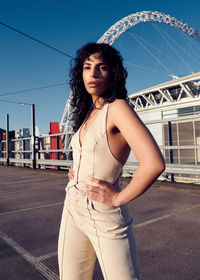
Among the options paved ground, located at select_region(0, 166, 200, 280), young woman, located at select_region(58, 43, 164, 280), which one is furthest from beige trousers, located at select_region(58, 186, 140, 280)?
paved ground, located at select_region(0, 166, 200, 280)

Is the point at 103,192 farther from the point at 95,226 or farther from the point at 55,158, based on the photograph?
the point at 55,158

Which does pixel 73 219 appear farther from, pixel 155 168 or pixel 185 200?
pixel 185 200

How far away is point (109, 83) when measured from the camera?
136cm

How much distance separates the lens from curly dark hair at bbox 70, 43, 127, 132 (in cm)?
134

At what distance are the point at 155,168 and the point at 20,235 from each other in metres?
2.65

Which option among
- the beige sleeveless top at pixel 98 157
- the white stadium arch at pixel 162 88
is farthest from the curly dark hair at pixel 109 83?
the white stadium arch at pixel 162 88

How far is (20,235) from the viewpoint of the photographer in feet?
10.0

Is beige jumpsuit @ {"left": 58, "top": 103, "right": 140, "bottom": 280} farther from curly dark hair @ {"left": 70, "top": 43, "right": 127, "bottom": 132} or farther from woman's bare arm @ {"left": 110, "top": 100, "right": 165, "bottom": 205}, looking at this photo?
curly dark hair @ {"left": 70, "top": 43, "right": 127, "bottom": 132}

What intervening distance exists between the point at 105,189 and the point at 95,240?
0.81 feet

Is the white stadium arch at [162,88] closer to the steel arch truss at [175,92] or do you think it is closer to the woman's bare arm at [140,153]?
the steel arch truss at [175,92]

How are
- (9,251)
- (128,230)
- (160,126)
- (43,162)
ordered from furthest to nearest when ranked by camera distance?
1. (43,162)
2. (160,126)
3. (9,251)
4. (128,230)

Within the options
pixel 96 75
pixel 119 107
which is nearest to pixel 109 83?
pixel 96 75

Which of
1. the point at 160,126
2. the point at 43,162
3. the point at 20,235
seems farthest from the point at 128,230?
the point at 43,162

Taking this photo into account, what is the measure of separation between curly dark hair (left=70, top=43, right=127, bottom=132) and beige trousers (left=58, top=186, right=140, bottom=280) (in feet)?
1.76
